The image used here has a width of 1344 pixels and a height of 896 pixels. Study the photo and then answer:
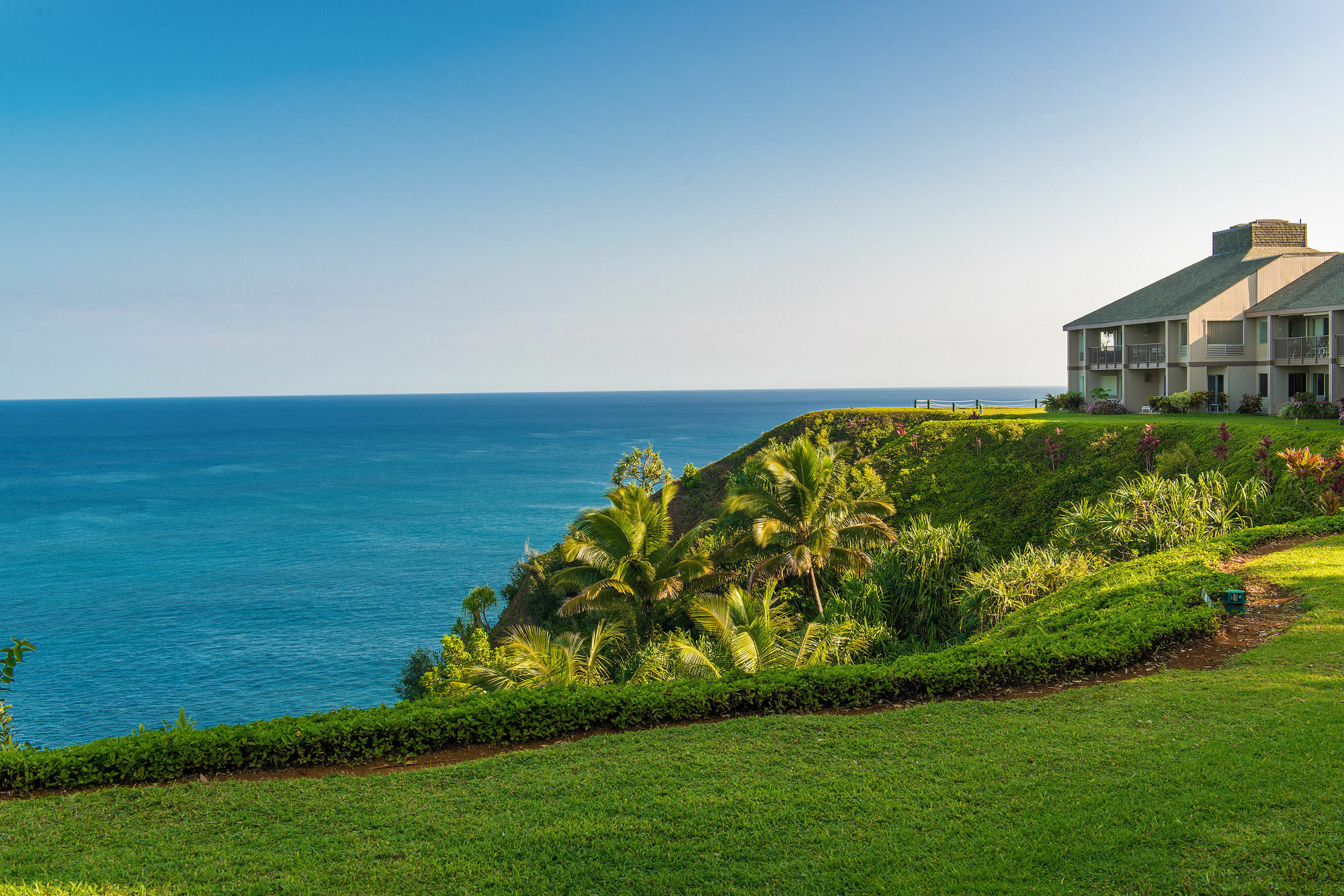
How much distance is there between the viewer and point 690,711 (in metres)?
10.6

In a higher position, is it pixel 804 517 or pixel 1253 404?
pixel 1253 404

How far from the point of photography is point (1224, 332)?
3884 centimetres

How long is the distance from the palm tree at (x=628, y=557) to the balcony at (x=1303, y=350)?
29.5m

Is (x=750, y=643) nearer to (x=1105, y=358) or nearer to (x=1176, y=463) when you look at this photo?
(x=1176, y=463)

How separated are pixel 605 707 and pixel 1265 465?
22.5m

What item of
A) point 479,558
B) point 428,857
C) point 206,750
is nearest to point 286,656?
point 479,558

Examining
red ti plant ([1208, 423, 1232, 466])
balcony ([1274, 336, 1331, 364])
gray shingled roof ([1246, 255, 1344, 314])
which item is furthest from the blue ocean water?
gray shingled roof ([1246, 255, 1344, 314])

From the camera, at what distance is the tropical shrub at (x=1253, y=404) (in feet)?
121

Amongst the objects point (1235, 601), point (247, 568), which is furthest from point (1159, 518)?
point (247, 568)

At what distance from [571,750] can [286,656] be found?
32444 mm

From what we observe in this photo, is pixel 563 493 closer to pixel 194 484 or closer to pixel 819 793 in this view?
pixel 194 484

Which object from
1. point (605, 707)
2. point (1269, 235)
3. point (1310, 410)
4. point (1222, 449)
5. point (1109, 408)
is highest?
point (1269, 235)

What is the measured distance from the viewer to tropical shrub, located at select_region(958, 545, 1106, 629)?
58.4ft

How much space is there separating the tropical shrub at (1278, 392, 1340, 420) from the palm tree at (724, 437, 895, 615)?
20211 mm
